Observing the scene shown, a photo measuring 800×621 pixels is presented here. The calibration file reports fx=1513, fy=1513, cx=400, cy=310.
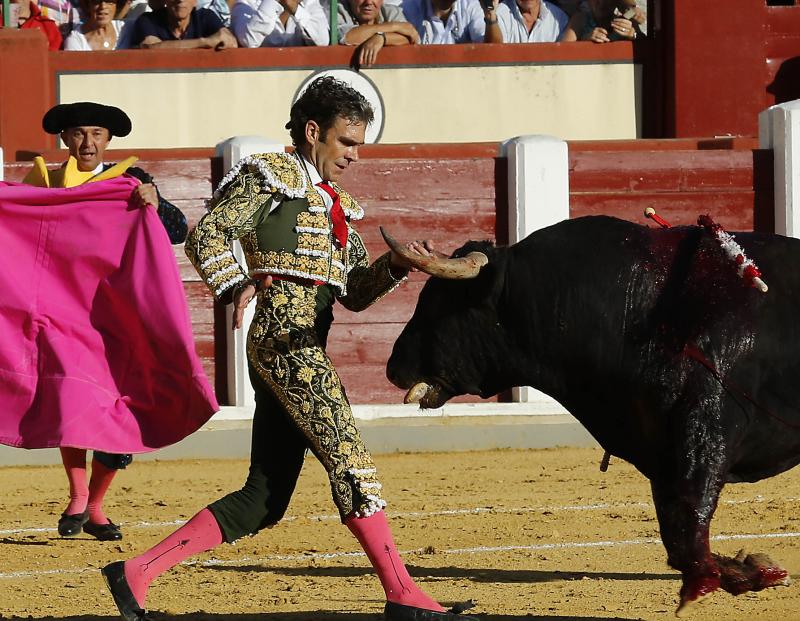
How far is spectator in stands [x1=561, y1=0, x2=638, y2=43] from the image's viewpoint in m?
9.21

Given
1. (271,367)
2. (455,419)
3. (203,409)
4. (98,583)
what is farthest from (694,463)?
(455,419)

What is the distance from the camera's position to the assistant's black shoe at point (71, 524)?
5172 mm

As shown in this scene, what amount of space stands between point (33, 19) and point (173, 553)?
20.7 feet

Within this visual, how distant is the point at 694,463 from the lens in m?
3.35

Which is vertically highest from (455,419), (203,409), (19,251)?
(19,251)

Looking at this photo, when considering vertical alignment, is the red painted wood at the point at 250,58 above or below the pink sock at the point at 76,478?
above

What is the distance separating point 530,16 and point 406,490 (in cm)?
405

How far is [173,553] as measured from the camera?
3527 millimetres

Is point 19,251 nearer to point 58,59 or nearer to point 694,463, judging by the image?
point 694,463

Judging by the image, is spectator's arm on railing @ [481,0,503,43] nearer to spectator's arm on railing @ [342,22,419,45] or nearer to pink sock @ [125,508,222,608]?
spectator's arm on railing @ [342,22,419,45]

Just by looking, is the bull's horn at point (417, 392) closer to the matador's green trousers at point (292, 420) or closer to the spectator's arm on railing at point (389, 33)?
the matador's green trousers at point (292, 420)

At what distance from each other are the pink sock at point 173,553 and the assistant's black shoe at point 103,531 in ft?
5.54

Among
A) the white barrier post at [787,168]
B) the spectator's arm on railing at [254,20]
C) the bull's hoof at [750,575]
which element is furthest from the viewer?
the spectator's arm on railing at [254,20]

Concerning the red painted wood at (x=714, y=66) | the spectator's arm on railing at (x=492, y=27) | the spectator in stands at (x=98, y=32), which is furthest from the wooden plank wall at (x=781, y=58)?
the spectator in stands at (x=98, y=32)
